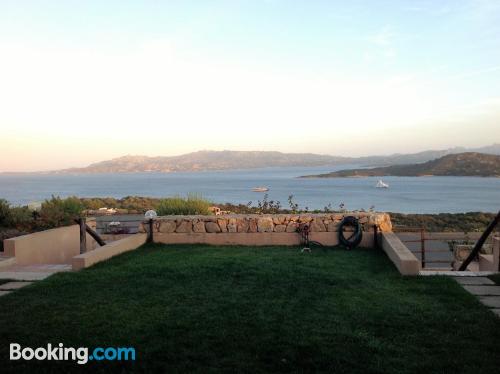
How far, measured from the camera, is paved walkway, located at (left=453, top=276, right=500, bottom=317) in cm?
471

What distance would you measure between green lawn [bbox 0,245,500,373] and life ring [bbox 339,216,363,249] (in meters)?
1.89

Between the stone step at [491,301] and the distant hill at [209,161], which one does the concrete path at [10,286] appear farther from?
the distant hill at [209,161]

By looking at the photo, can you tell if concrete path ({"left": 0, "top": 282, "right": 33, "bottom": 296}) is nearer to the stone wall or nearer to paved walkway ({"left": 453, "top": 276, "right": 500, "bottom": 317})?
the stone wall

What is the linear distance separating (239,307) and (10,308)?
248cm

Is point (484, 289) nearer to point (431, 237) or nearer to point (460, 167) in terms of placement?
point (431, 237)

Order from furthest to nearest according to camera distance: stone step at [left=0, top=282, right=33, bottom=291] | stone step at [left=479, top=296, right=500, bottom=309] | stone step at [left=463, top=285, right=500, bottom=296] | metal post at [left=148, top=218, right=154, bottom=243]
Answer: metal post at [left=148, top=218, right=154, bottom=243] < stone step at [left=0, top=282, right=33, bottom=291] < stone step at [left=463, top=285, right=500, bottom=296] < stone step at [left=479, top=296, right=500, bottom=309]

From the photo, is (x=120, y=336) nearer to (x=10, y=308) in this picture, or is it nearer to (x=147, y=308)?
(x=147, y=308)

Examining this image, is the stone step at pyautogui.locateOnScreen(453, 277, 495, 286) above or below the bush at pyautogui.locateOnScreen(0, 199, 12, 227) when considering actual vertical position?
below

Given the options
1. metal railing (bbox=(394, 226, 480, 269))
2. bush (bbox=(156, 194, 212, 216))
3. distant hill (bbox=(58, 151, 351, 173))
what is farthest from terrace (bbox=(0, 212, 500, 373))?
distant hill (bbox=(58, 151, 351, 173))

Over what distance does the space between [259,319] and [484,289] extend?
3.09m

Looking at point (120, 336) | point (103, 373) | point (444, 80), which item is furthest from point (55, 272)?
point (444, 80)

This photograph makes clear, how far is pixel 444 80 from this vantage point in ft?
75.8

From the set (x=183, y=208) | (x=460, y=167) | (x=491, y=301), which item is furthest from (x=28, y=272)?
(x=460, y=167)

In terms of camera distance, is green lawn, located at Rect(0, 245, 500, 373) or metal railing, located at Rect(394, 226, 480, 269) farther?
metal railing, located at Rect(394, 226, 480, 269)
